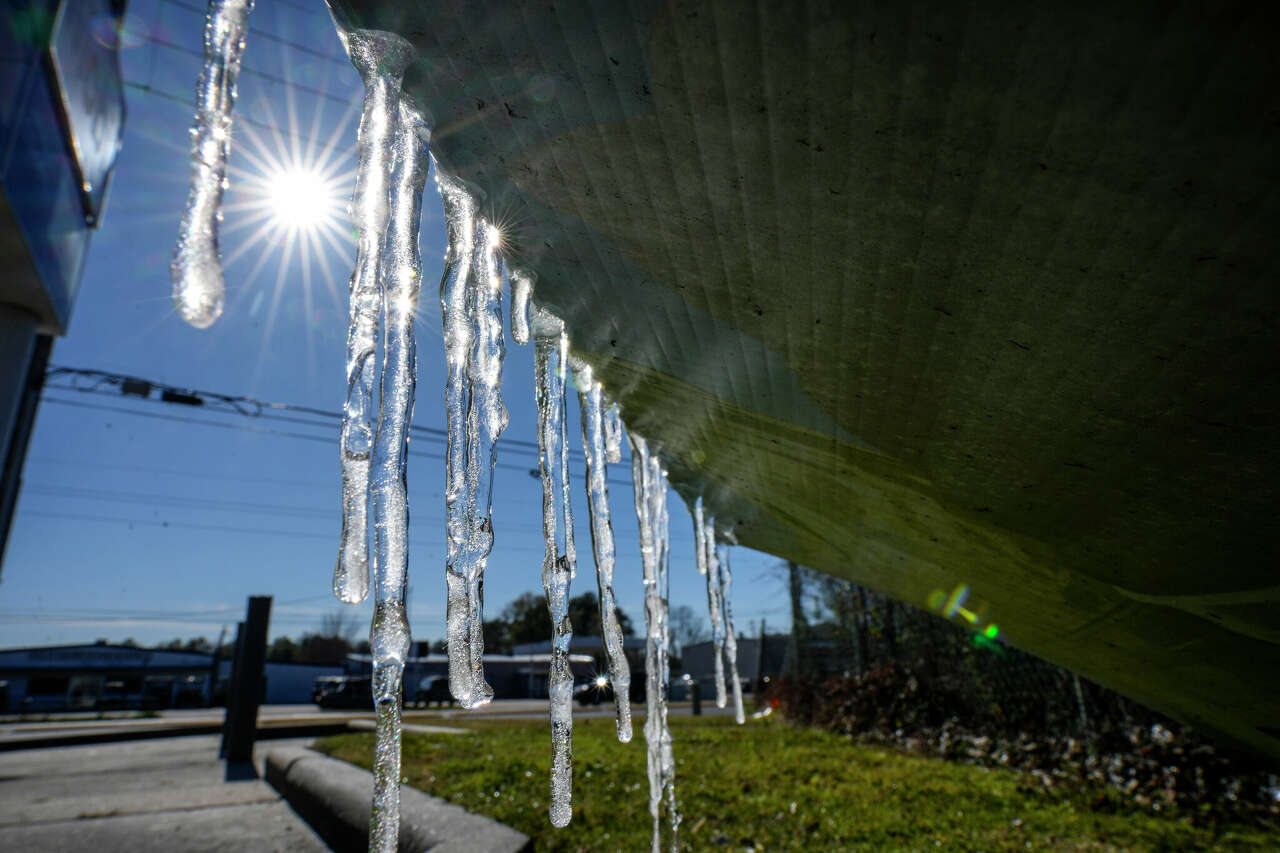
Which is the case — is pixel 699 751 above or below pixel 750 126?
below

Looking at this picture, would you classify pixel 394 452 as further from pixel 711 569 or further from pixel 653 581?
pixel 711 569

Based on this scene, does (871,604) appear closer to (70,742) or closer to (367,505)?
(367,505)

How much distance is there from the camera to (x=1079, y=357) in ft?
2.94

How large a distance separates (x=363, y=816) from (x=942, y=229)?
3.51m

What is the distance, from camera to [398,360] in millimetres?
1142

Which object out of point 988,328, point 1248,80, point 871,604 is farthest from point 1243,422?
point 871,604

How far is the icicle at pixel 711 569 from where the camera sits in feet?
8.57

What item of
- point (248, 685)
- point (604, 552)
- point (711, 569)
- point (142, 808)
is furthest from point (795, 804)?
point (248, 685)

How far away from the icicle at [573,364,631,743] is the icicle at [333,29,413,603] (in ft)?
2.19

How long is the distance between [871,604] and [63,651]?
1895 inches

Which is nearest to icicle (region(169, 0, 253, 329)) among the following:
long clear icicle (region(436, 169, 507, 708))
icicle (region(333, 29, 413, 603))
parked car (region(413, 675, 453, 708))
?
icicle (region(333, 29, 413, 603))

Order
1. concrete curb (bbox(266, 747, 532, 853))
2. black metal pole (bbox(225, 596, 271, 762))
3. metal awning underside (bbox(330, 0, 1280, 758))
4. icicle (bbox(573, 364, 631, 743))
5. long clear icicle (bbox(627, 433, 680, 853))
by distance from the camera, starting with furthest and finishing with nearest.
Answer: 1. black metal pole (bbox(225, 596, 271, 762))
2. concrete curb (bbox(266, 747, 532, 853))
3. long clear icicle (bbox(627, 433, 680, 853))
4. icicle (bbox(573, 364, 631, 743))
5. metal awning underside (bbox(330, 0, 1280, 758))

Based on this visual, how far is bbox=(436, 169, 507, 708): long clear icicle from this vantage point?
3.69ft

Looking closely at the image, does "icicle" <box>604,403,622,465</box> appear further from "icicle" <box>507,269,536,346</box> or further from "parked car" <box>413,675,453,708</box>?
"parked car" <box>413,675,453,708</box>
